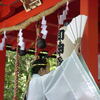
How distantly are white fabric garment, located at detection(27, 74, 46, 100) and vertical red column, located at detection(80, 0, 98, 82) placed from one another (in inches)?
24.4

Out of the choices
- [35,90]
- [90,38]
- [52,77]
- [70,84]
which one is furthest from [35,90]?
[90,38]

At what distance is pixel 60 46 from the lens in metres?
4.15

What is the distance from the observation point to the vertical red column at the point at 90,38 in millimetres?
3363

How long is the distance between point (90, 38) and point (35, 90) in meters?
0.88

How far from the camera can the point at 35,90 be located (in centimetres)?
296

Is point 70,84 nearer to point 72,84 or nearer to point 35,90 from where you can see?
point 72,84

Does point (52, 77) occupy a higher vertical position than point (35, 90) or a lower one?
higher

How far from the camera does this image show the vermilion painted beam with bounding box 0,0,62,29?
4.29m

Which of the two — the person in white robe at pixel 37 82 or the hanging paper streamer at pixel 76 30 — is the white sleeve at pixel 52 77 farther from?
the hanging paper streamer at pixel 76 30

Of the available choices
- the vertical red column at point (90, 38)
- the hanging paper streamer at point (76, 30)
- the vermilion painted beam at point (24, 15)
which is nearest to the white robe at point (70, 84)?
the hanging paper streamer at point (76, 30)

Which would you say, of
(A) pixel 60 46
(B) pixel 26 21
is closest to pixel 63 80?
(A) pixel 60 46

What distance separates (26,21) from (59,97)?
235cm

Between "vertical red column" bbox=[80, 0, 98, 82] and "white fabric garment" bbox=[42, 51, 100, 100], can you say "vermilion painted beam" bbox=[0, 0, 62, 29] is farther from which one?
"white fabric garment" bbox=[42, 51, 100, 100]

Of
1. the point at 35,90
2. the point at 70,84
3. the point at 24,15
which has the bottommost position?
the point at 35,90
